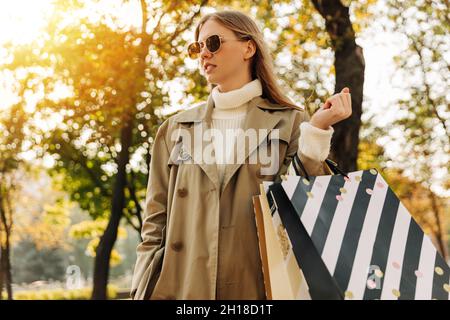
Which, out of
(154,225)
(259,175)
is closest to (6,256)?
(154,225)

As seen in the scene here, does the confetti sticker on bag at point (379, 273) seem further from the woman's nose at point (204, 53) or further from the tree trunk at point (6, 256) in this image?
the tree trunk at point (6, 256)

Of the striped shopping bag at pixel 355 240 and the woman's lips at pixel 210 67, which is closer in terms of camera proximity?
the striped shopping bag at pixel 355 240

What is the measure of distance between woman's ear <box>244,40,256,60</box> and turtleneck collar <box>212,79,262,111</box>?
134mm

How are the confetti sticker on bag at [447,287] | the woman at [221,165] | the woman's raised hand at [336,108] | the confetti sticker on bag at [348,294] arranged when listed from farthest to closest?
1. the woman at [221,165]
2. the woman's raised hand at [336,108]
3. the confetti sticker on bag at [447,287]
4. the confetti sticker on bag at [348,294]

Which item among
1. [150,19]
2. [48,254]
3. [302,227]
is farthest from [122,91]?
[48,254]

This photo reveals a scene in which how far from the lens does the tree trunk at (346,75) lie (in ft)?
26.7

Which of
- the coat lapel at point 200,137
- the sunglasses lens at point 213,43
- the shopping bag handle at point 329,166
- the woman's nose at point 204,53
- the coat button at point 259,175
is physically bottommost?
the coat button at point 259,175

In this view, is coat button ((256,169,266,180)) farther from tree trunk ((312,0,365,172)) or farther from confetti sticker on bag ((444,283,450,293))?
tree trunk ((312,0,365,172))

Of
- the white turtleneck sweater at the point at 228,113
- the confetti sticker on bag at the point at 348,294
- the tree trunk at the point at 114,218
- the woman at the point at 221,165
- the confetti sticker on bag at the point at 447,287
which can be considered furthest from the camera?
the tree trunk at the point at 114,218

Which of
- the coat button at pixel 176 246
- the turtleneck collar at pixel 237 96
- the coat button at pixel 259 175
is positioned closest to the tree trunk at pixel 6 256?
the turtleneck collar at pixel 237 96

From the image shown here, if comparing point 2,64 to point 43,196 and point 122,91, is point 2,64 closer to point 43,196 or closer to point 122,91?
point 122,91

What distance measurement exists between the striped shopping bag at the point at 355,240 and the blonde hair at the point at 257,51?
805 millimetres

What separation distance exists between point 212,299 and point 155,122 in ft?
48.7

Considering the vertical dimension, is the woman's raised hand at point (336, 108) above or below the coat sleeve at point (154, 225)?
Result: above
